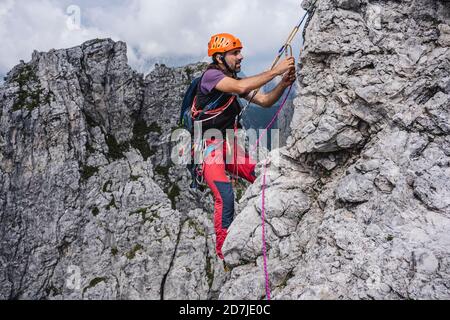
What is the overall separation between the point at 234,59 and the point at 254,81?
1.64 meters

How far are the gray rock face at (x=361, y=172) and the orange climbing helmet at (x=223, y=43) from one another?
194 cm

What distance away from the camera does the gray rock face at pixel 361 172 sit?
469 centimetres

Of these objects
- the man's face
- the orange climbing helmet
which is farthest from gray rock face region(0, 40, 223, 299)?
the orange climbing helmet

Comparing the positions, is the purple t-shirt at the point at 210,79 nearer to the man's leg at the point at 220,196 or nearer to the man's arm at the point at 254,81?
the man's arm at the point at 254,81

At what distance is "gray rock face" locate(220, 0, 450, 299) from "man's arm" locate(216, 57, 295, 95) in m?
0.39

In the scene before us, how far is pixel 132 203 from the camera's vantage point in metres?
68.7

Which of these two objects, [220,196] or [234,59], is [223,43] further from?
[220,196]

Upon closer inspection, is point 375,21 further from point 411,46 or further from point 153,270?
point 153,270

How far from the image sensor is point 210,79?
7594 mm

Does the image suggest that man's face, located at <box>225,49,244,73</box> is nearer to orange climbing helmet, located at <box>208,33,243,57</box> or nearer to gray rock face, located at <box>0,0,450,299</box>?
orange climbing helmet, located at <box>208,33,243,57</box>

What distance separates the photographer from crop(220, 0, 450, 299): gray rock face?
4.69m
